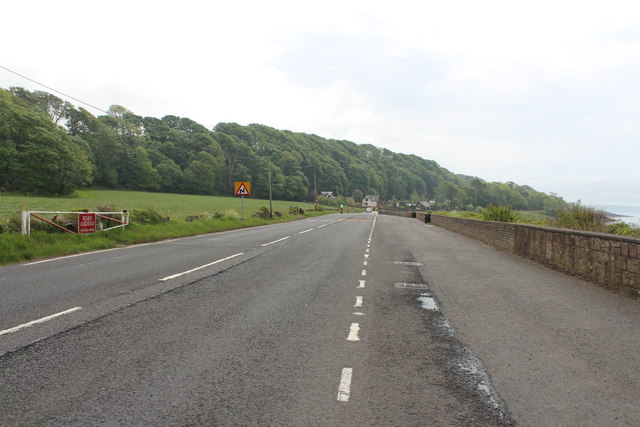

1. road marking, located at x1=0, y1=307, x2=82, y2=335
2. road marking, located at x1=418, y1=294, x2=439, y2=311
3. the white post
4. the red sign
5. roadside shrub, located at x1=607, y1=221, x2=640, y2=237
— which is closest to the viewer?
road marking, located at x1=0, y1=307, x2=82, y2=335

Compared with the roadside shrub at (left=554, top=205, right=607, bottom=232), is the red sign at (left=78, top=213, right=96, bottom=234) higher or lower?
lower

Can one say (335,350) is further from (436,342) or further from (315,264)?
(315,264)

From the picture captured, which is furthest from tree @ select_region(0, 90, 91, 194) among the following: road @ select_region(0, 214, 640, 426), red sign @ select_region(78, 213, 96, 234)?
road @ select_region(0, 214, 640, 426)

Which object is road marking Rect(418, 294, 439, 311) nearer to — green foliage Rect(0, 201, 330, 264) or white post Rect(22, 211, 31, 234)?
green foliage Rect(0, 201, 330, 264)

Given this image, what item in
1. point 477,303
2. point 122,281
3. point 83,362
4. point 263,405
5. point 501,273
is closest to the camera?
point 263,405

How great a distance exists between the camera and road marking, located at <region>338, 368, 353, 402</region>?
328cm

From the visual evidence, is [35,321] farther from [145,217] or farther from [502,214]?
[502,214]

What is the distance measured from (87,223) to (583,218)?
17970 mm

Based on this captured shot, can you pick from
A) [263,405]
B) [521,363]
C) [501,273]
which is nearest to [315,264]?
[501,273]

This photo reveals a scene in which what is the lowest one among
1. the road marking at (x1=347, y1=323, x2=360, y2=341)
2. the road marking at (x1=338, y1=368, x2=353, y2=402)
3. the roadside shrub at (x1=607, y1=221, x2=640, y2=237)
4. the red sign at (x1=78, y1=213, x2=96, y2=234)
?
the road marking at (x1=347, y1=323, x2=360, y2=341)

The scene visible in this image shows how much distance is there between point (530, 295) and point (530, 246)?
6002 millimetres

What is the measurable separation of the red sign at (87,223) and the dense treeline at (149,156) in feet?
90.7

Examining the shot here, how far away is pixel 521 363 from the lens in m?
4.14

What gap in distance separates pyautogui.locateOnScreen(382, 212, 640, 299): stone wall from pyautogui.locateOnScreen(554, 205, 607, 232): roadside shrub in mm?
1950
